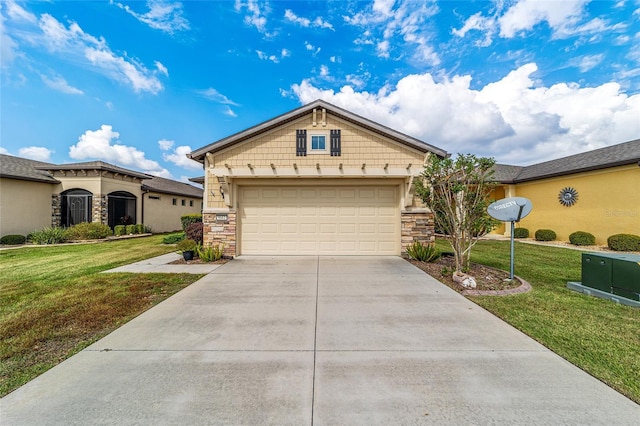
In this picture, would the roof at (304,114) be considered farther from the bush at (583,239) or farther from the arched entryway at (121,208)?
the arched entryway at (121,208)

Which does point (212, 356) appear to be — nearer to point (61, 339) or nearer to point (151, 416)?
point (151, 416)

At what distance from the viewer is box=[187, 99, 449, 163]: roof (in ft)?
28.6

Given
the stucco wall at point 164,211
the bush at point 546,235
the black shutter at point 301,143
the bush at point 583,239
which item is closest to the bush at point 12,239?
the stucco wall at point 164,211

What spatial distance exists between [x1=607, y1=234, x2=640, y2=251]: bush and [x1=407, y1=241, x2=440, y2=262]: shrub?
9.21 m

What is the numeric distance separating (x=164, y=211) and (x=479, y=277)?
70.0 feet

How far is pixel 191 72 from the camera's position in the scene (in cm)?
1172

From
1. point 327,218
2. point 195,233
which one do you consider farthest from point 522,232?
point 195,233

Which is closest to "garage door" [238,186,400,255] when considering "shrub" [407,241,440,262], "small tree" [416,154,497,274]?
"shrub" [407,241,440,262]

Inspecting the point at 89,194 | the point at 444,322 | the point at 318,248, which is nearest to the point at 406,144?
the point at 318,248

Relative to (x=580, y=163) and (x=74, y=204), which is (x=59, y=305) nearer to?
(x=74, y=204)

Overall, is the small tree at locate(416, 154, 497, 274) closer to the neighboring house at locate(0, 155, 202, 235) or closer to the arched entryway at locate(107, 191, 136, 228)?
the neighboring house at locate(0, 155, 202, 235)

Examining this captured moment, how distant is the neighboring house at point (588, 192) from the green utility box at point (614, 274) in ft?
32.2

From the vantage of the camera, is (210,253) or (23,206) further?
(23,206)

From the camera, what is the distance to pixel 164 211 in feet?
65.0
